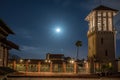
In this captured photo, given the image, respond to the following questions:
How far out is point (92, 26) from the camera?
280ft

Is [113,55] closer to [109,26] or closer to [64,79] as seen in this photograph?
[109,26]

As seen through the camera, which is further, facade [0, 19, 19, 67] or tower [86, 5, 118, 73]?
tower [86, 5, 118, 73]

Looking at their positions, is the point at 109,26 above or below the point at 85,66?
above

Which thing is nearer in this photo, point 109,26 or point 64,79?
point 64,79

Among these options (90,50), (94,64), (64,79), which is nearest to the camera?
(64,79)

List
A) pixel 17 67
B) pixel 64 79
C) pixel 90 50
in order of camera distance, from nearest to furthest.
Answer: pixel 64 79 → pixel 17 67 → pixel 90 50

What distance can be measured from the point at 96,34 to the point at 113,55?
705 centimetres

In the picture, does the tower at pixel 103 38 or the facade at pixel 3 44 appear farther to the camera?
the tower at pixel 103 38

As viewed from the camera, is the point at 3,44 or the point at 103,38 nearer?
the point at 3,44

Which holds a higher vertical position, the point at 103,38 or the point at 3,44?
the point at 103,38

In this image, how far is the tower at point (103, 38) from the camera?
260 feet

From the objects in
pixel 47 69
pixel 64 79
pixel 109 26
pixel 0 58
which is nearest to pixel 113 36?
pixel 109 26

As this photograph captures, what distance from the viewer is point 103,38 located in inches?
3169

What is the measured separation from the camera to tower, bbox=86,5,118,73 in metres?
79.1
